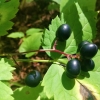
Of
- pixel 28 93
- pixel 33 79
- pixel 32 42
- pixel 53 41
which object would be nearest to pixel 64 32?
pixel 53 41

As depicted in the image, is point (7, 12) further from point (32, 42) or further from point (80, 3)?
point (32, 42)

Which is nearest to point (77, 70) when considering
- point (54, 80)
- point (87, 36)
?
point (54, 80)

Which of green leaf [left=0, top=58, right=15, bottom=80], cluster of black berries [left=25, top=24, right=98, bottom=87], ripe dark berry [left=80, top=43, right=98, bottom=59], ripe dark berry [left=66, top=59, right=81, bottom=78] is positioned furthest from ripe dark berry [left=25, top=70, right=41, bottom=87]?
ripe dark berry [left=80, top=43, right=98, bottom=59]

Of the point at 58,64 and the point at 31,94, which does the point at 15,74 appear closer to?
the point at 31,94

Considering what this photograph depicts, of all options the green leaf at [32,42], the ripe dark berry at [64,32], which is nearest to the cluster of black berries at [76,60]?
the ripe dark berry at [64,32]

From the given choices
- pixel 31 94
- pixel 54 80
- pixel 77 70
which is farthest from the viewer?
pixel 31 94

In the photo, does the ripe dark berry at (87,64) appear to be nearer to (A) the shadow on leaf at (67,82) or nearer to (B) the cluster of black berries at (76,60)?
(B) the cluster of black berries at (76,60)
